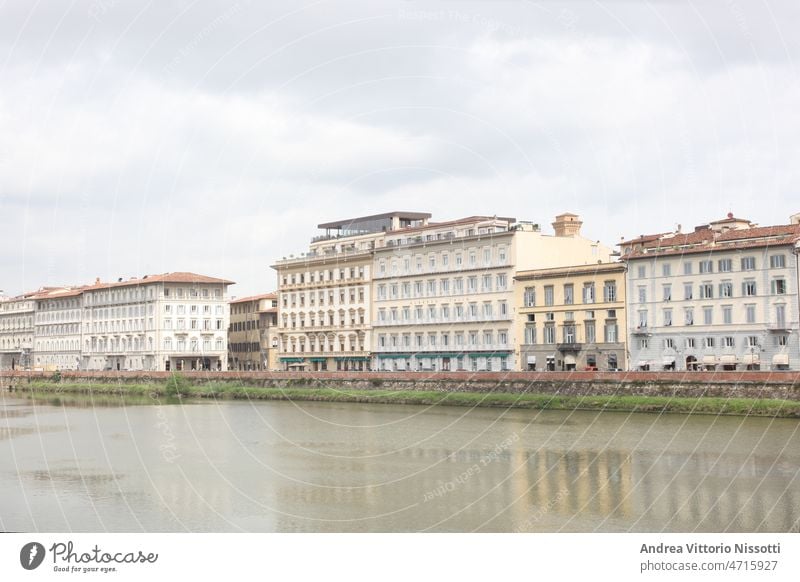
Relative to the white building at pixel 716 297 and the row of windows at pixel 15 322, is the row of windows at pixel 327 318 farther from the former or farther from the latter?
the row of windows at pixel 15 322

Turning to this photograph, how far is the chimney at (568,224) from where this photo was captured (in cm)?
7625

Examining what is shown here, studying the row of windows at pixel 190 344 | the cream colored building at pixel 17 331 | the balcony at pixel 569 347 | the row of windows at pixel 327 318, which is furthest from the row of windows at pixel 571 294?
the cream colored building at pixel 17 331

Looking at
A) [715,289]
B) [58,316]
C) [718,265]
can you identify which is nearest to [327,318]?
[715,289]

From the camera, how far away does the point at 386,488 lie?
29812mm

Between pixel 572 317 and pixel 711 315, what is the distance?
11105mm

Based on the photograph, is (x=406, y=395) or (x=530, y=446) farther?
(x=406, y=395)

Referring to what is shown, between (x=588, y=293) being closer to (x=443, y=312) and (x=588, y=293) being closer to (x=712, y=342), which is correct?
(x=712, y=342)

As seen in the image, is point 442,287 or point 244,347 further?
point 244,347

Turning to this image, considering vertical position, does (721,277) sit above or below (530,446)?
above

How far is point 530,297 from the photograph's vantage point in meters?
73.0

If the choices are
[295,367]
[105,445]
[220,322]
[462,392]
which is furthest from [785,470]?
[220,322]

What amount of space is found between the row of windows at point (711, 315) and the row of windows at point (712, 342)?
89 centimetres

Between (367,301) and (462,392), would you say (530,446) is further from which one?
(367,301)
